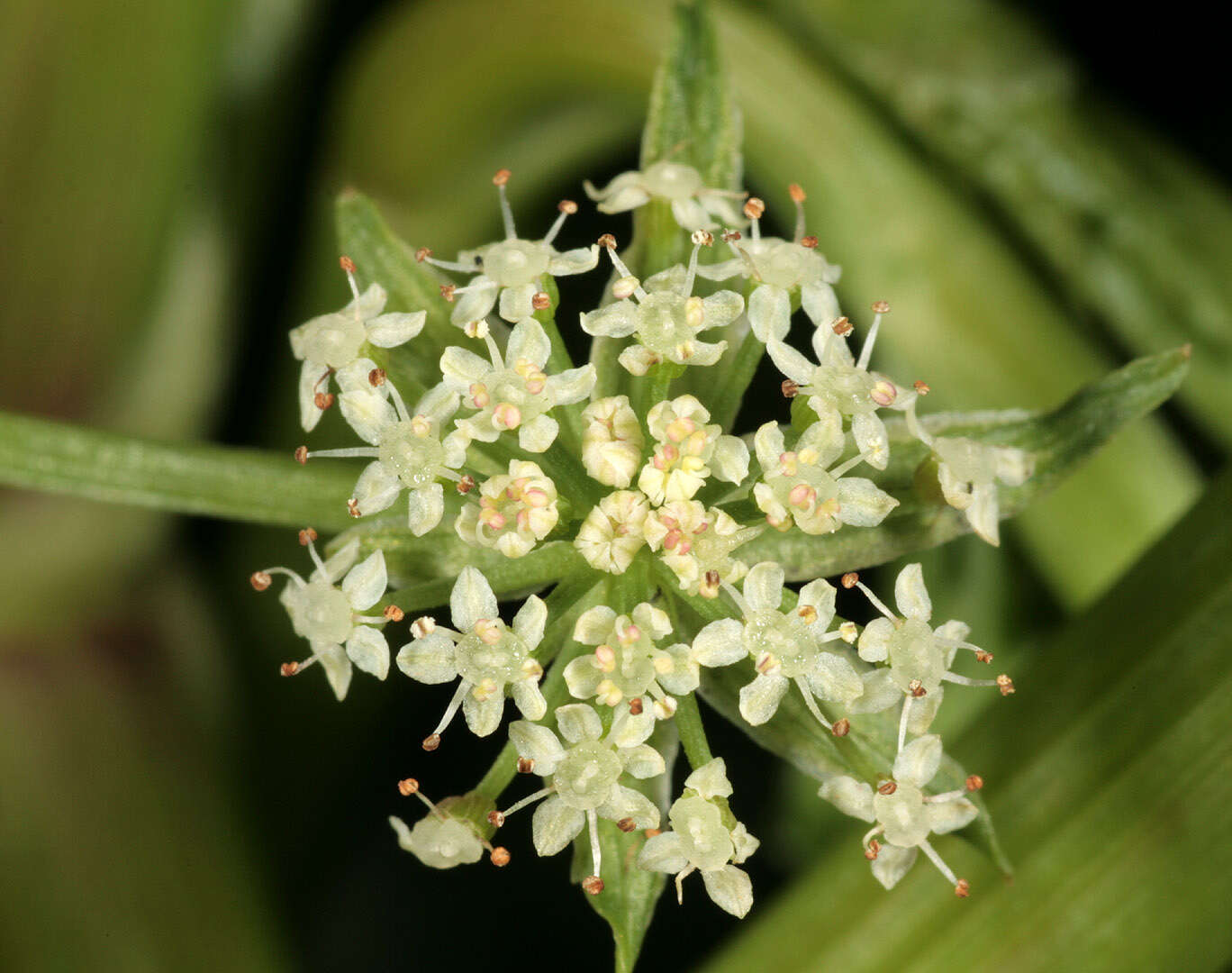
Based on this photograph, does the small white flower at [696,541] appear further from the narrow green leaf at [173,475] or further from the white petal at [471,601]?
the narrow green leaf at [173,475]

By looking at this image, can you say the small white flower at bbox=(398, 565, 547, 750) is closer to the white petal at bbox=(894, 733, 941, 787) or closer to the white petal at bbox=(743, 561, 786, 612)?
the white petal at bbox=(743, 561, 786, 612)

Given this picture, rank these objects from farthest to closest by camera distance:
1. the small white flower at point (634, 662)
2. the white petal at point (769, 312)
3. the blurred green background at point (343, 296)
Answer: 1. the blurred green background at point (343, 296)
2. the white petal at point (769, 312)
3. the small white flower at point (634, 662)

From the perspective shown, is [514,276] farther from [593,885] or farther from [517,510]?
[593,885]

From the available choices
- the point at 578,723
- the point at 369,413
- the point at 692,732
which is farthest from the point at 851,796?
the point at 369,413

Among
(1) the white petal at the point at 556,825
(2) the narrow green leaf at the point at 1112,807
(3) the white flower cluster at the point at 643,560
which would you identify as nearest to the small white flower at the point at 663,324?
(3) the white flower cluster at the point at 643,560

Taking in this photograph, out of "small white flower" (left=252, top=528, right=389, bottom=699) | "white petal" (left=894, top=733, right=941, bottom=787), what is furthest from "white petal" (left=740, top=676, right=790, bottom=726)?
"small white flower" (left=252, top=528, right=389, bottom=699)

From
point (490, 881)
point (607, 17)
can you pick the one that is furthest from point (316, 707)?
point (607, 17)
